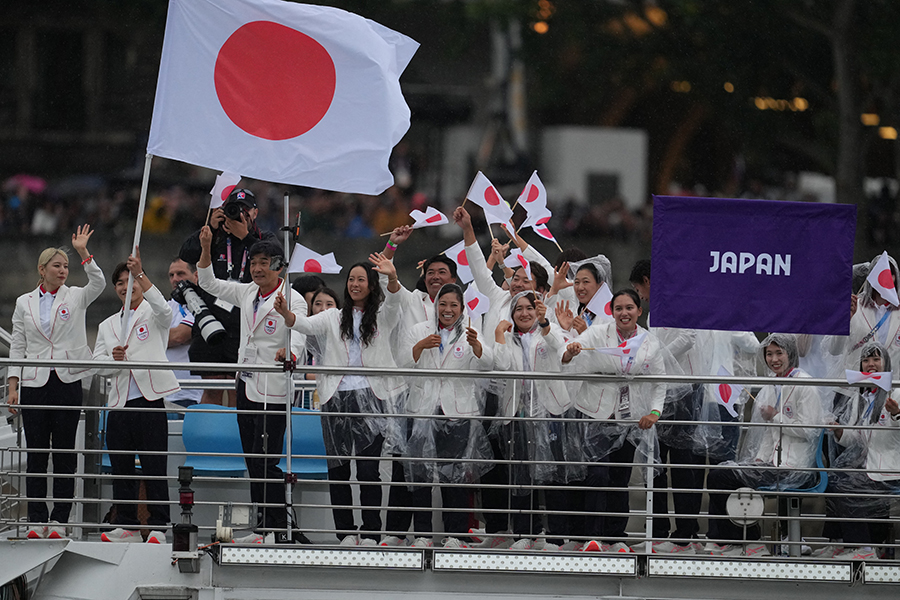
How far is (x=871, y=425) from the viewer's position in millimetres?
6793

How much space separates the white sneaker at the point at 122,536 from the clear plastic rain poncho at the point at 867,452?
400 cm

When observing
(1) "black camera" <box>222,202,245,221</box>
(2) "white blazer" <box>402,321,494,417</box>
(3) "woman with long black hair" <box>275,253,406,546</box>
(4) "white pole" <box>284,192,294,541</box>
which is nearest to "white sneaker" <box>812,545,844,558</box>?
(2) "white blazer" <box>402,321,494,417</box>

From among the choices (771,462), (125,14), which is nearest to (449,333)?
(771,462)

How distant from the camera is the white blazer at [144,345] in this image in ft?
24.3

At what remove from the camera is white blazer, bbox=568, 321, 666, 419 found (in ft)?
22.8

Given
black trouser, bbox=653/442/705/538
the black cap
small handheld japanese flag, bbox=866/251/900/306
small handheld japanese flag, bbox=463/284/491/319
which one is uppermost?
the black cap

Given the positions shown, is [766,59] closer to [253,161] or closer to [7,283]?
[7,283]

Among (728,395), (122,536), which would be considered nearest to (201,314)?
(122,536)

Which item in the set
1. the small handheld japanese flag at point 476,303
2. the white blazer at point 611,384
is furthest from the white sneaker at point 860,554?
the small handheld japanese flag at point 476,303

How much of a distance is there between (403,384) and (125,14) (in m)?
18.7

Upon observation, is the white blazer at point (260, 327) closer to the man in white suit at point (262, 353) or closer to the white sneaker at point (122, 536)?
the man in white suit at point (262, 353)

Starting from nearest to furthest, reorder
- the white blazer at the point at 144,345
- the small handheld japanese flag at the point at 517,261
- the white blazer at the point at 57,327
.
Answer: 1. the white blazer at the point at 144,345
2. the white blazer at the point at 57,327
3. the small handheld japanese flag at the point at 517,261

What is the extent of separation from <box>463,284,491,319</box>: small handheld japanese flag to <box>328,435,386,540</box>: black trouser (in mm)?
1110

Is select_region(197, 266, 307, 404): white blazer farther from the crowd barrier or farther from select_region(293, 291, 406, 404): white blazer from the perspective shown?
the crowd barrier
